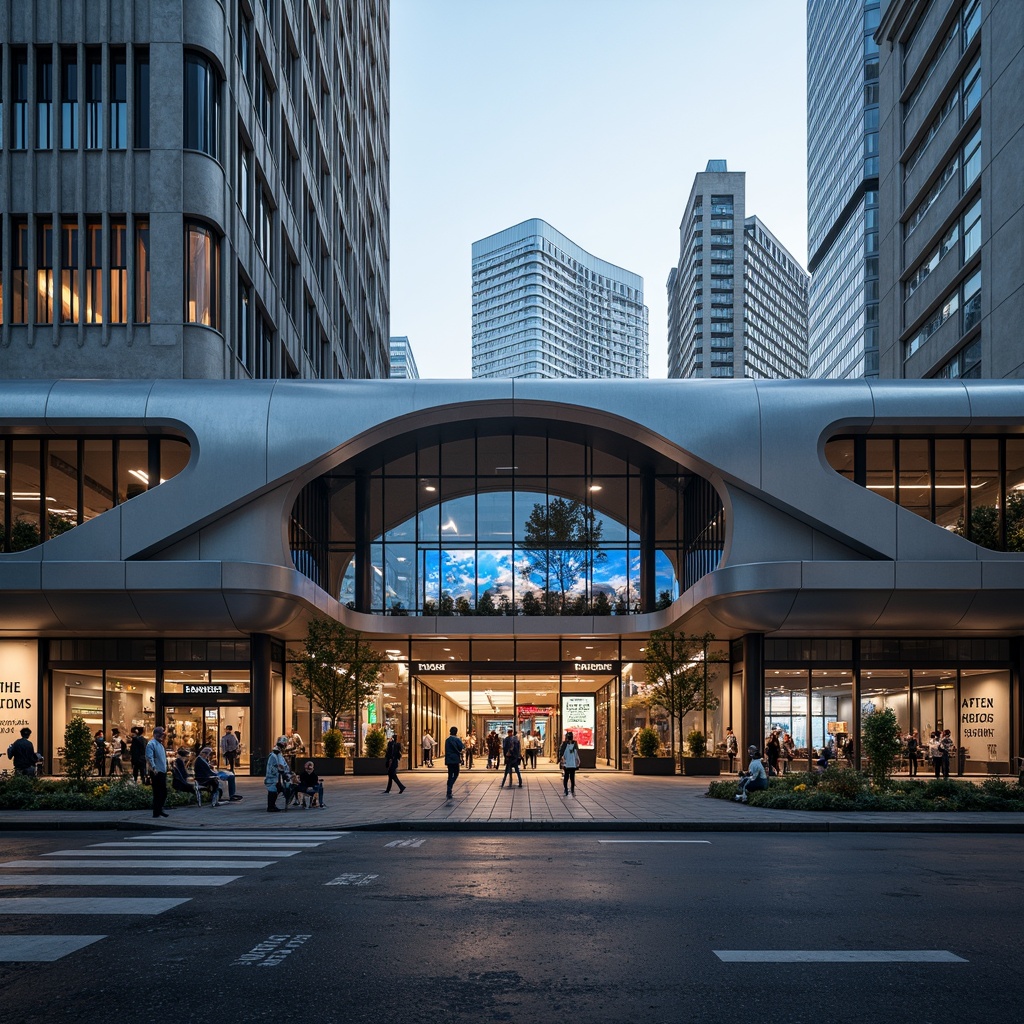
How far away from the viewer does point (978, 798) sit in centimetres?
2167

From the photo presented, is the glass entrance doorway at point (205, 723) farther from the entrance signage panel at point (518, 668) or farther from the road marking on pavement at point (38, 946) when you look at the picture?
the road marking on pavement at point (38, 946)

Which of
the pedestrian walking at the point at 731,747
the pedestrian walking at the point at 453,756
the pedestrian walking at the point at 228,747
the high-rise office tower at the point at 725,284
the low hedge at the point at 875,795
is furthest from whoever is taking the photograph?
the high-rise office tower at the point at 725,284

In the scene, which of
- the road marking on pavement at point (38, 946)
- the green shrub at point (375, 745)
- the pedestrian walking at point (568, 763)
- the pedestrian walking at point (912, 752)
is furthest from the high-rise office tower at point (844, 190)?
the road marking on pavement at point (38, 946)

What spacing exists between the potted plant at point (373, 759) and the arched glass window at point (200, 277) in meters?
13.9

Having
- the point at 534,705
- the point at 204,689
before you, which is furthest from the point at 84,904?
the point at 534,705

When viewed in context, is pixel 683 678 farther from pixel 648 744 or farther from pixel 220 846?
pixel 220 846

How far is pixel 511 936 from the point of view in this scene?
9.08 metres

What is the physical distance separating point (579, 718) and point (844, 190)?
94.5 m

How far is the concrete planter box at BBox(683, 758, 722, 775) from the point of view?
3419cm

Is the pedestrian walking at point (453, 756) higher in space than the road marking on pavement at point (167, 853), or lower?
lower

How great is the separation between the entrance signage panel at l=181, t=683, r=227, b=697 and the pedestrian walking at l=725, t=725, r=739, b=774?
1609 centimetres

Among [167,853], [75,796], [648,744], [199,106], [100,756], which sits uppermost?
[199,106]

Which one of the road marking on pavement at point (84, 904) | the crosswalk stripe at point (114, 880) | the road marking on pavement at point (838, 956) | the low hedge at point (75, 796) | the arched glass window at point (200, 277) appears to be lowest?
the low hedge at point (75, 796)

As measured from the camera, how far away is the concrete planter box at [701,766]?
34188mm
